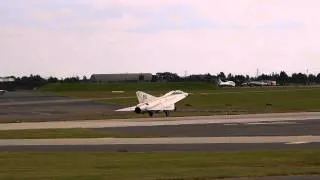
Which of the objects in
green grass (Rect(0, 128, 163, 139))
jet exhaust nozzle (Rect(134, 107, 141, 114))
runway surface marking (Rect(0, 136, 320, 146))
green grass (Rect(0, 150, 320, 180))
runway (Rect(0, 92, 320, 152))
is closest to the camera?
green grass (Rect(0, 150, 320, 180))

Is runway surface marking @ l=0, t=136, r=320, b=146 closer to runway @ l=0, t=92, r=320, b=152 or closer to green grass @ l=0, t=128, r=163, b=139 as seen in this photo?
runway @ l=0, t=92, r=320, b=152

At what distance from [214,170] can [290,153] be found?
20.9 ft

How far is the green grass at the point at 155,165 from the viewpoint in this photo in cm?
1592

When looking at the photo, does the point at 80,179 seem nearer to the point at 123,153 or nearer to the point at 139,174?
the point at 139,174

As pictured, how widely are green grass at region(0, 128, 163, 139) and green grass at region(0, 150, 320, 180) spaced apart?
29.5 feet

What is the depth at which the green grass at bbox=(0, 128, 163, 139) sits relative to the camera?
A: 3319 centimetres

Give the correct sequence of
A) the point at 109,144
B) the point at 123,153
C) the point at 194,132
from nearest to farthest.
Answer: the point at 123,153
the point at 109,144
the point at 194,132

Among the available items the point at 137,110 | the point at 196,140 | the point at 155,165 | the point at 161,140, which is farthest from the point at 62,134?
the point at 137,110

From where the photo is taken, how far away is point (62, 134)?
113 feet

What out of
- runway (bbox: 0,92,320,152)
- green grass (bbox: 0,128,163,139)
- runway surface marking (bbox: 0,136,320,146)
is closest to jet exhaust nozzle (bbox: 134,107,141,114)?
runway (bbox: 0,92,320,152)

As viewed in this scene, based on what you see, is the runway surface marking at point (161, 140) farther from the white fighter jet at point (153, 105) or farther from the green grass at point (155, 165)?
the white fighter jet at point (153, 105)

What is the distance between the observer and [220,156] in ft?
71.0

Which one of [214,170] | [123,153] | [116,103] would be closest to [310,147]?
[123,153]

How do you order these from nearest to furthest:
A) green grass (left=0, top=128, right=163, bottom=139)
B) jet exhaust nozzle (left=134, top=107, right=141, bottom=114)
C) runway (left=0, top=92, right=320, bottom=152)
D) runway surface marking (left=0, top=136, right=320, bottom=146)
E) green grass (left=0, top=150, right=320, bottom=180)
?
1. green grass (left=0, top=150, right=320, bottom=180)
2. runway (left=0, top=92, right=320, bottom=152)
3. runway surface marking (left=0, top=136, right=320, bottom=146)
4. green grass (left=0, top=128, right=163, bottom=139)
5. jet exhaust nozzle (left=134, top=107, right=141, bottom=114)
